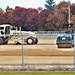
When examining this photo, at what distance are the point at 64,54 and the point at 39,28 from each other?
222ft

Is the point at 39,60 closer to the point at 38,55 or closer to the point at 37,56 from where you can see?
the point at 37,56

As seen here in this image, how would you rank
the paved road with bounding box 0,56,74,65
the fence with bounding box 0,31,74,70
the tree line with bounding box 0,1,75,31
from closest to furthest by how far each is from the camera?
the fence with bounding box 0,31,74,70, the paved road with bounding box 0,56,74,65, the tree line with bounding box 0,1,75,31

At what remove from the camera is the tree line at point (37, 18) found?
3361 inches

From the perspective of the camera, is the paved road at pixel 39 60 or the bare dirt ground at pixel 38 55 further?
the bare dirt ground at pixel 38 55

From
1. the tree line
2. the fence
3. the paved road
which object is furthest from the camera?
the tree line

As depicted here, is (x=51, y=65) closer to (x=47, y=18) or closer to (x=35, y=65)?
(x=35, y=65)

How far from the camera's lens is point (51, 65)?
57.4 ft

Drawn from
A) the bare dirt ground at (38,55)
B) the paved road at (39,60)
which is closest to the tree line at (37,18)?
the bare dirt ground at (38,55)

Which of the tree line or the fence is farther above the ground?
the tree line

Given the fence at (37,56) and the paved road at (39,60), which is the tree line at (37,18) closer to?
the fence at (37,56)

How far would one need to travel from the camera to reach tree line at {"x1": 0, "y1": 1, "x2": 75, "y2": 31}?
85.4m

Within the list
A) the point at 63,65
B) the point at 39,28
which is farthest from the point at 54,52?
the point at 39,28

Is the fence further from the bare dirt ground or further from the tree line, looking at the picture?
the tree line

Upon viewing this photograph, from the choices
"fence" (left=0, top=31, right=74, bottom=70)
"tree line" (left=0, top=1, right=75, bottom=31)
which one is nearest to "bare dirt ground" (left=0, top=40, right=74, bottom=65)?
"fence" (left=0, top=31, right=74, bottom=70)
